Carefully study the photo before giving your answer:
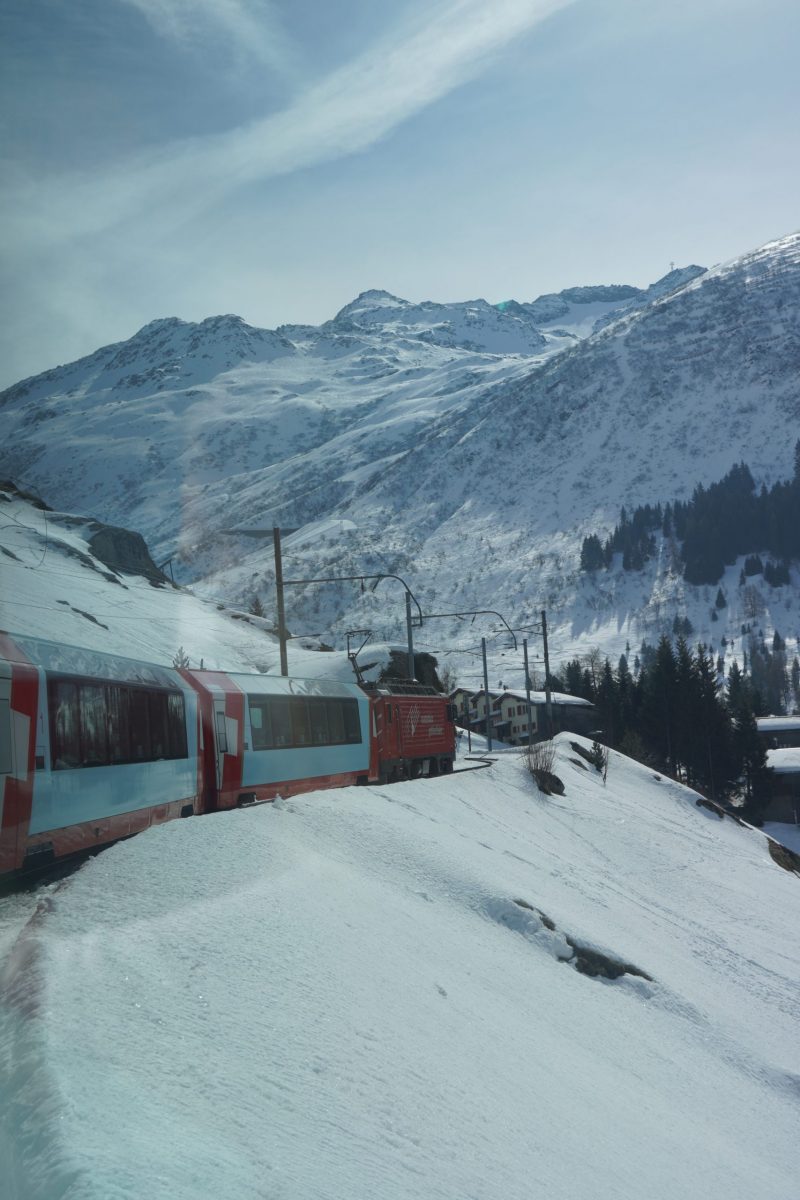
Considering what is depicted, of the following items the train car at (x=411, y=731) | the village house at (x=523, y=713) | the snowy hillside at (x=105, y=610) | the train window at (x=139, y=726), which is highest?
the snowy hillside at (x=105, y=610)

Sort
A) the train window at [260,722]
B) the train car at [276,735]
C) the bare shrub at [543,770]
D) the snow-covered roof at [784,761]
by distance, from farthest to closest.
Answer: the snow-covered roof at [784,761]
the bare shrub at [543,770]
the train window at [260,722]
the train car at [276,735]

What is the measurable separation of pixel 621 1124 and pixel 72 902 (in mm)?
5746

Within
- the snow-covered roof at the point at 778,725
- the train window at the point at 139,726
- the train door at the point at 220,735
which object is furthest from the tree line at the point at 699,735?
the train window at the point at 139,726

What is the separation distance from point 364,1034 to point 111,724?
8527 millimetres

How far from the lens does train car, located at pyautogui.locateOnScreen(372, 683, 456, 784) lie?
31.3 metres

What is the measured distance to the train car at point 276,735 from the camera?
68.7 ft

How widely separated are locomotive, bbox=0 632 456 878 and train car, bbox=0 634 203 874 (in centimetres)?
2

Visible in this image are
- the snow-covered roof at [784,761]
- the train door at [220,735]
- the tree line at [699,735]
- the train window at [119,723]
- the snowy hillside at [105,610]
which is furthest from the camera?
the snow-covered roof at [784,761]

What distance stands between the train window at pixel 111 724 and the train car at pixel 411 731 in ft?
41.8

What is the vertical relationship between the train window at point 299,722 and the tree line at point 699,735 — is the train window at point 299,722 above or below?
above

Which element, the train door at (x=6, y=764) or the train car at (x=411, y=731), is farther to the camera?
the train car at (x=411, y=731)

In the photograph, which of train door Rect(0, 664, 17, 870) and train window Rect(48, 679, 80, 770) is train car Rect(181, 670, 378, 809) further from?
train door Rect(0, 664, 17, 870)

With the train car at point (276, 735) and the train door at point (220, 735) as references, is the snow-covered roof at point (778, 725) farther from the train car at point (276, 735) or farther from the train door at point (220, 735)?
the train door at point (220, 735)

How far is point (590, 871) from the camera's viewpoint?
25328 mm
